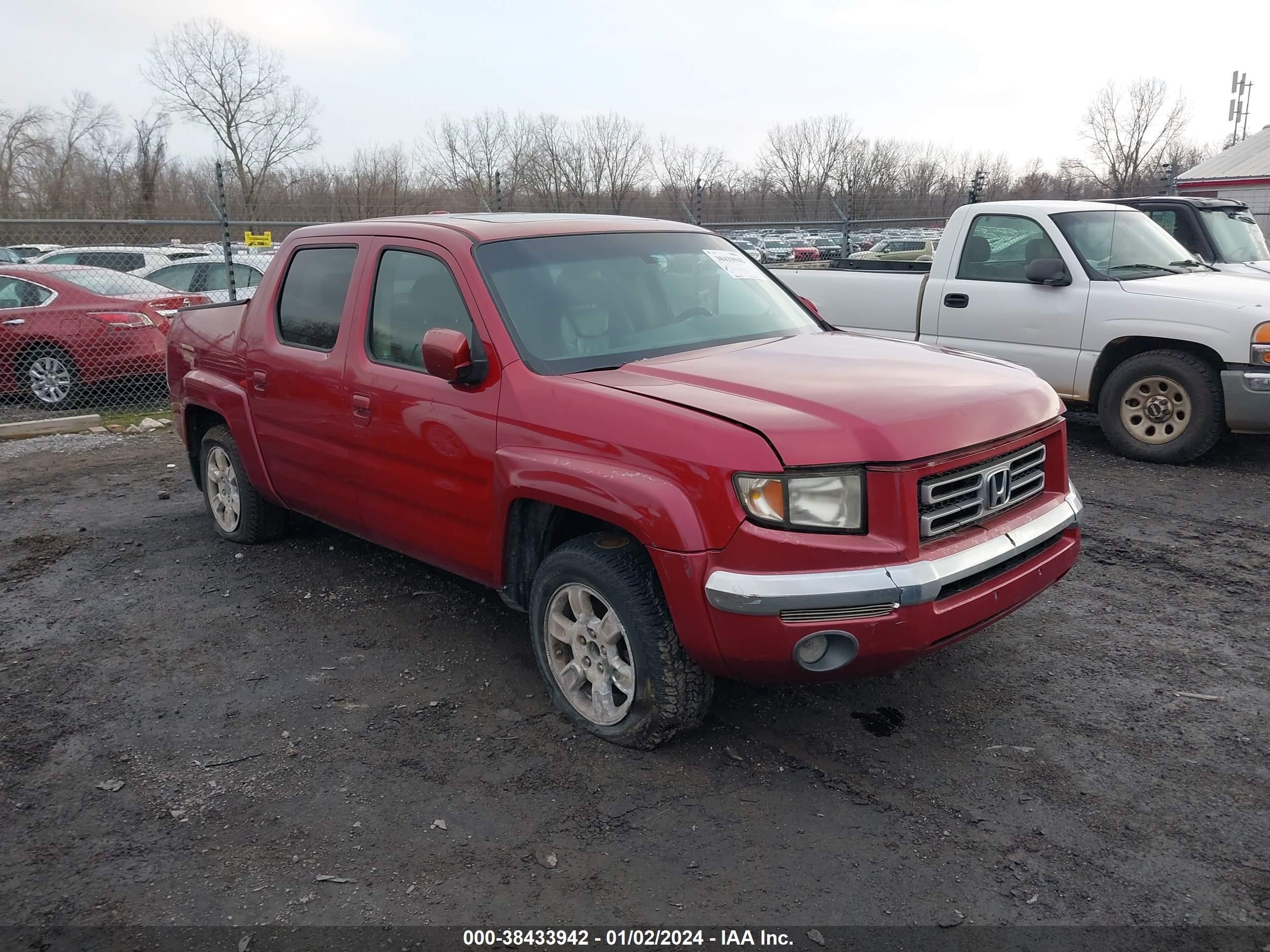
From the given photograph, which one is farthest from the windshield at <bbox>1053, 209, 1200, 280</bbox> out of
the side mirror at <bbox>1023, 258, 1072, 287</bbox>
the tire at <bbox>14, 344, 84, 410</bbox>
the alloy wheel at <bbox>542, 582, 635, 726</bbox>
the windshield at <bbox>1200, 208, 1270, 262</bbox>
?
the tire at <bbox>14, 344, 84, 410</bbox>

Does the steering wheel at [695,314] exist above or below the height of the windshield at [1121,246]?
below

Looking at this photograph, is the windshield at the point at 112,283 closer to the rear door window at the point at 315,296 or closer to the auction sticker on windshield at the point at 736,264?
the rear door window at the point at 315,296

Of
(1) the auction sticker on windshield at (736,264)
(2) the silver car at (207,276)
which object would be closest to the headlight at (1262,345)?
(1) the auction sticker on windshield at (736,264)

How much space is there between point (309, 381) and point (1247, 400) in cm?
618

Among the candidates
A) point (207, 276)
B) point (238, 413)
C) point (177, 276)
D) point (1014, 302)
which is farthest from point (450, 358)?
point (177, 276)

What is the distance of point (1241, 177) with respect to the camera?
25.3 m

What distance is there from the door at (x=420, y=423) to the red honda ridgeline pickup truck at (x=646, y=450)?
0.01 m

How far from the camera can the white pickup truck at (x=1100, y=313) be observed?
6988 mm

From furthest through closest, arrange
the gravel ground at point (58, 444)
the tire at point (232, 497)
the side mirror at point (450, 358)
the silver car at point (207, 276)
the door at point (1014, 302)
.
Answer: the silver car at point (207, 276) → the gravel ground at point (58, 444) → the door at point (1014, 302) → the tire at point (232, 497) → the side mirror at point (450, 358)

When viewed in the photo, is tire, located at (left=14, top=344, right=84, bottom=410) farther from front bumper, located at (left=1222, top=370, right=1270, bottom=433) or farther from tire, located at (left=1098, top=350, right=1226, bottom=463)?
front bumper, located at (left=1222, top=370, right=1270, bottom=433)

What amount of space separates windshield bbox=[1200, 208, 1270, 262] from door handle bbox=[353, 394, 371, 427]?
28.2ft

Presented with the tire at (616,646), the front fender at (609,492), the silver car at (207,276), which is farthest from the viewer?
the silver car at (207,276)

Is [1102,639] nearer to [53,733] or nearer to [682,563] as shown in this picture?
[682,563]

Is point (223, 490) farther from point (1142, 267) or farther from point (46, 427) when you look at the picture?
A: point (1142, 267)
